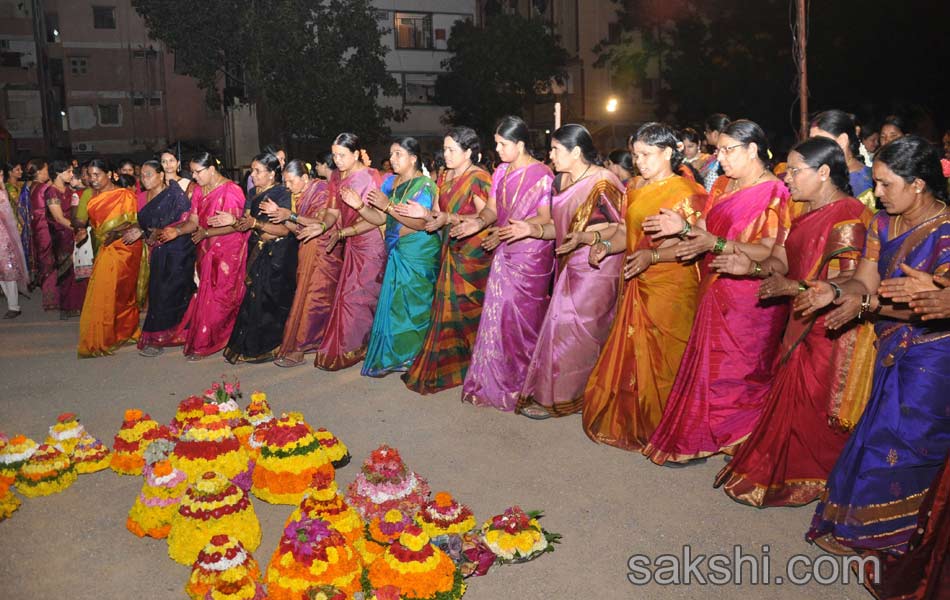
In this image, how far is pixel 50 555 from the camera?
402 centimetres

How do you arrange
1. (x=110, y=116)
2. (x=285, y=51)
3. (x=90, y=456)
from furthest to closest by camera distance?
(x=110, y=116) → (x=285, y=51) → (x=90, y=456)

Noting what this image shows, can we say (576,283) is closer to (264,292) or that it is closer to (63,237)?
(264,292)

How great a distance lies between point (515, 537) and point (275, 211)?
4.26m

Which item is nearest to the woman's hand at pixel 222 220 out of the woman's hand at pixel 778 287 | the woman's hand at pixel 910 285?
the woman's hand at pixel 778 287

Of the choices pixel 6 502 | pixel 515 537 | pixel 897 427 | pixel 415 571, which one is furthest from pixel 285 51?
pixel 897 427

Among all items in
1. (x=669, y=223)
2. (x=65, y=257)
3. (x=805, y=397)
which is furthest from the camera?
(x=65, y=257)

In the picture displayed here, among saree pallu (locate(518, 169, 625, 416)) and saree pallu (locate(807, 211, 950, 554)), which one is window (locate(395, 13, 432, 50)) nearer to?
saree pallu (locate(518, 169, 625, 416))

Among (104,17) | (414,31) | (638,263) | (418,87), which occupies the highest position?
(104,17)

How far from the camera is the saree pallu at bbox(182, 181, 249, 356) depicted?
7883 mm

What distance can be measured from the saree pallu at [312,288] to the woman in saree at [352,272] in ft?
0.44

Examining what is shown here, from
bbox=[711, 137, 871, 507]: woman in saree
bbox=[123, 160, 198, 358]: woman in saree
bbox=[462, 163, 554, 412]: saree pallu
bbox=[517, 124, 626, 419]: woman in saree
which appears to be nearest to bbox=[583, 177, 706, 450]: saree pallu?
bbox=[517, 124, 626, 419]: woman in saree

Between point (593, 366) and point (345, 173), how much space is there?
311 cm

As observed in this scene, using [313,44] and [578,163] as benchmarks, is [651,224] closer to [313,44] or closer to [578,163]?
[578,163]

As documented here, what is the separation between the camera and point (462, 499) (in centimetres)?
448
